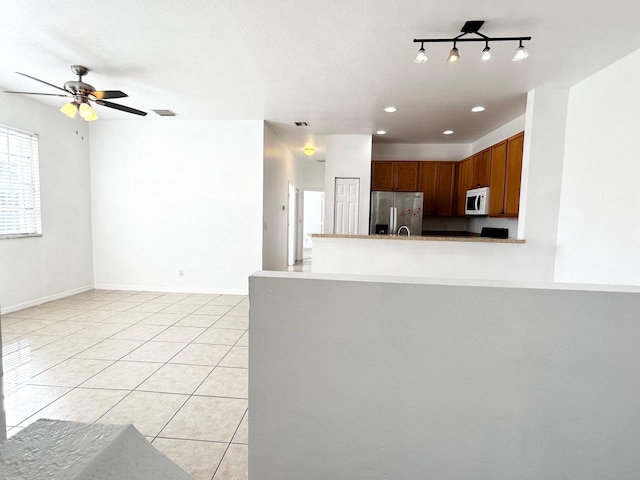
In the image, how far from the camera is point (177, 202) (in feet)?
15.8

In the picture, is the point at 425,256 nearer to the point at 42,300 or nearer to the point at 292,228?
the point at 292,228

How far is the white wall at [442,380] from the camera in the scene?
1023 millimetres

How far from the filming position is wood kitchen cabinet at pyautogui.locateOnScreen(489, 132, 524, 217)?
3.69 m

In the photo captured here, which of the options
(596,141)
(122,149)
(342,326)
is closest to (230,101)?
(122,149)

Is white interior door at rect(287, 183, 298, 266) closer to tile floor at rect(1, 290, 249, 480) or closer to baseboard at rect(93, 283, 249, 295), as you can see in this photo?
baseboard at rect(93, 283, 249, 295)

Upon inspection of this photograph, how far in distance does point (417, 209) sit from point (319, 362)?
461 cm

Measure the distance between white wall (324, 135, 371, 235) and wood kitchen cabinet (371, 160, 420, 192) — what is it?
31cm

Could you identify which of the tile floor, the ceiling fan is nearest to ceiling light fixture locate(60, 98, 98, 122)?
the ceiling fan

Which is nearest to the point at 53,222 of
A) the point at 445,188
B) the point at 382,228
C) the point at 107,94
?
the point at 107,94

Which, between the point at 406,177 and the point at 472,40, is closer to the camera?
the point at 472,40

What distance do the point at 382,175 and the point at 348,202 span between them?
85cm

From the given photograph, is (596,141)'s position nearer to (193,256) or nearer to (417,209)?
(417,209)

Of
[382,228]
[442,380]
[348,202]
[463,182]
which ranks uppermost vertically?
[463,182]

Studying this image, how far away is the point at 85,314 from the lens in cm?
375
